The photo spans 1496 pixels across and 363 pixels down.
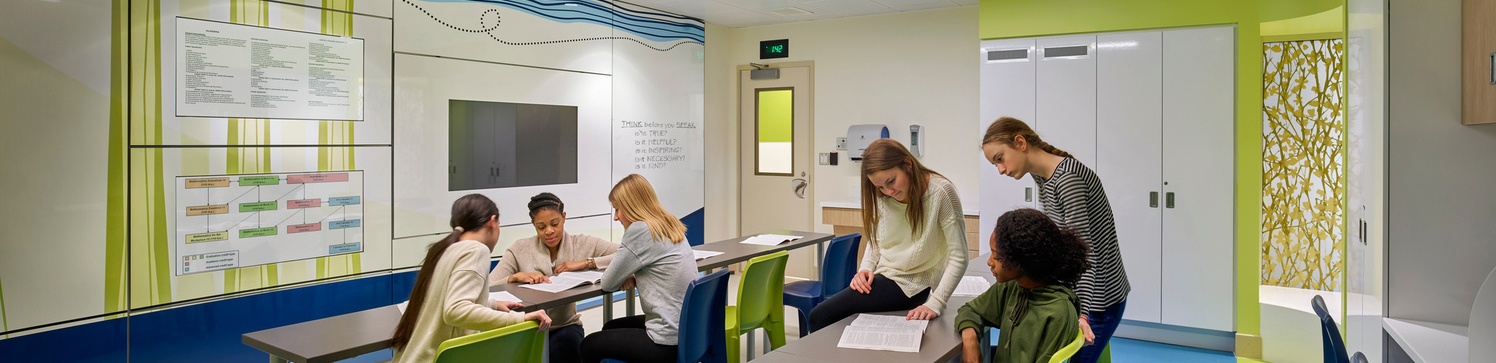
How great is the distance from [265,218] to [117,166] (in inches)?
A: 26.2

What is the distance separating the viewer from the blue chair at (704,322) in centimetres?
304

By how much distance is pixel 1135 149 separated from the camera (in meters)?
5.07

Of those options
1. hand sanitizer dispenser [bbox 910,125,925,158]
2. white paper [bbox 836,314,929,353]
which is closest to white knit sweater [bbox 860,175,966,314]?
white paper [bbox 836,314,929,353]

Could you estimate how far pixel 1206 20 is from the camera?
4828mm

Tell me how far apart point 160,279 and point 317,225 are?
736 mm

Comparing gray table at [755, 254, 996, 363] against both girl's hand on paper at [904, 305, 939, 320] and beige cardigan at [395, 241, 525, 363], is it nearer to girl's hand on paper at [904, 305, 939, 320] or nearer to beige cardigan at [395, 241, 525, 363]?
girl's hand on paper at [904, 305, 939, 320]

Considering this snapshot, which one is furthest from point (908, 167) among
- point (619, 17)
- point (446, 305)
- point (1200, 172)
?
point (619, 17)

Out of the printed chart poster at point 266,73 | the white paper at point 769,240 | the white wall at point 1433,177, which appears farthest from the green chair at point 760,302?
the printed chart poster at point 266,73

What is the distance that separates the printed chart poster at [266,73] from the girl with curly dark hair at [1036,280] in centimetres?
354

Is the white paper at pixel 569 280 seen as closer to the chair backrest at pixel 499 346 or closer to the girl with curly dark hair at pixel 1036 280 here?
the chair backrest at pixel 499 346

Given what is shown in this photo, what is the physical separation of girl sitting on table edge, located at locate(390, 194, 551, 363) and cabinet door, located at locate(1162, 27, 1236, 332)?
3.98 meters

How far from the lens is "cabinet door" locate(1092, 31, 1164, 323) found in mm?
5012

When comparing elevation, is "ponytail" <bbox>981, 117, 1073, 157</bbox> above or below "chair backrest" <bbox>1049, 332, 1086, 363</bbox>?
above

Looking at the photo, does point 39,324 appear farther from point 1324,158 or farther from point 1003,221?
point 1324,158
